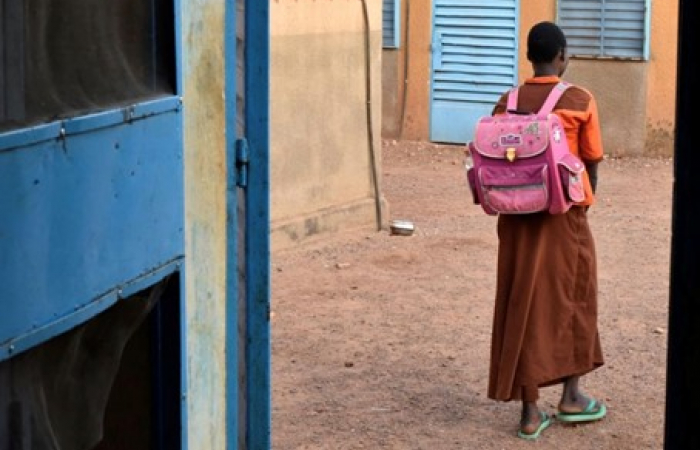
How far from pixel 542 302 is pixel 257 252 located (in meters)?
1.79

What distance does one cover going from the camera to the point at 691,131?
2.76 meters

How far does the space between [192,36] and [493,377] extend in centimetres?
258

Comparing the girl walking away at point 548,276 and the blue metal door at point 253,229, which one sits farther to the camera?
the girl walking away at point 548,276

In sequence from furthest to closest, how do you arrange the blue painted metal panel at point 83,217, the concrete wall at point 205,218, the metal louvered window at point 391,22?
the metal louvered window at point 391,22
the concrete wall at point 205,218
the blue painted metal panel at point 83,217

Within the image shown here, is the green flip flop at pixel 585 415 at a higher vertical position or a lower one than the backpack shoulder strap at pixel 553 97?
lower

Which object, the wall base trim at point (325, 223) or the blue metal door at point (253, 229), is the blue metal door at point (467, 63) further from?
the blue metal door at point (253, 229)

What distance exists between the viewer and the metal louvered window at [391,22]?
46.9 ft

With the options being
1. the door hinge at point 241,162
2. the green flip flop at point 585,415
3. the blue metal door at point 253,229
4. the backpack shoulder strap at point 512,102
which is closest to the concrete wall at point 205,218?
the door hinge at point 241,162

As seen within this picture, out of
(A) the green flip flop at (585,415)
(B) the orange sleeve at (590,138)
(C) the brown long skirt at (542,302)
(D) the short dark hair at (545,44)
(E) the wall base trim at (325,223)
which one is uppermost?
(D) the short dark hair at (545,44)

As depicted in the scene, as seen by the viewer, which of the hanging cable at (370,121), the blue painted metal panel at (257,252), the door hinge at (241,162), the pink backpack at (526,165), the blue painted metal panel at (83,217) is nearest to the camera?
the blue painted metal panel at (83,217)

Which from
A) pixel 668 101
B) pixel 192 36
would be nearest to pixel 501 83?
pixel 668 101

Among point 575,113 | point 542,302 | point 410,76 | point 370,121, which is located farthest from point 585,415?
point 410,76

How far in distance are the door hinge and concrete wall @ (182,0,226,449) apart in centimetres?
11

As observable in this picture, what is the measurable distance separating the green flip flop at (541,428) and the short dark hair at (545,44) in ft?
4.69
